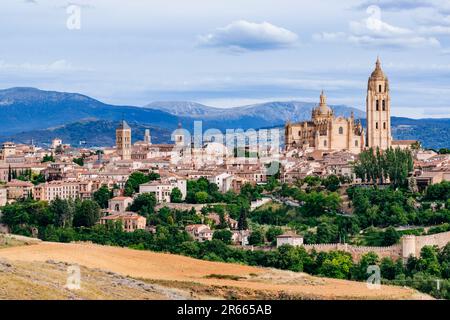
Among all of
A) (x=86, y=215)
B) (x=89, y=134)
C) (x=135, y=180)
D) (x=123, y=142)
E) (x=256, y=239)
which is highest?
(x=89, y=134)

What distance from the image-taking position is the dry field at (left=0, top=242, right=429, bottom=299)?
1698cm

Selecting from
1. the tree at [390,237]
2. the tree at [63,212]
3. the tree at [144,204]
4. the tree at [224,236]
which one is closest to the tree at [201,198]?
the tree at [144,204]

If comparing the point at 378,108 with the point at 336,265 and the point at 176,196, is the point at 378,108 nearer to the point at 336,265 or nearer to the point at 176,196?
the point at 176,196

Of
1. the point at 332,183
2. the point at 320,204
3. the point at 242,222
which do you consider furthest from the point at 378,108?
the point at 242,222

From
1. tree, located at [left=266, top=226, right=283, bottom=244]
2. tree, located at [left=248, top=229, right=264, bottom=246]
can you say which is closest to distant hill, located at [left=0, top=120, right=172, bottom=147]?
tree, located at [left=266, top=226, right=283, bottom=244]

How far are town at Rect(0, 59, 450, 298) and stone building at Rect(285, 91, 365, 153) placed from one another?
69 millimetres

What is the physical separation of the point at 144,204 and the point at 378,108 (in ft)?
55.6

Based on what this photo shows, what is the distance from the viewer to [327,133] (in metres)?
55.8

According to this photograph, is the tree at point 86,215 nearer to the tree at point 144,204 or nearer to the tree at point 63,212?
the tree at point 63,212

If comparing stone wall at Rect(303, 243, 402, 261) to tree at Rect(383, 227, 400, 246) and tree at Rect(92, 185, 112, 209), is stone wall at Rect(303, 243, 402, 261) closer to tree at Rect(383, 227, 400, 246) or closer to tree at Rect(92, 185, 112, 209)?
tree at Rect(383, 227, 400, 246)

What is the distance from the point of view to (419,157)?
53.0m

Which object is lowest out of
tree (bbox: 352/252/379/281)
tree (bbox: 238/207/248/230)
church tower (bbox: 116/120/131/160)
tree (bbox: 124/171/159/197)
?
tree (bbox: 352/252/379/281)

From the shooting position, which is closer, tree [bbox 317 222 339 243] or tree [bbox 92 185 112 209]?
tree [bbox 317 222 339 243]

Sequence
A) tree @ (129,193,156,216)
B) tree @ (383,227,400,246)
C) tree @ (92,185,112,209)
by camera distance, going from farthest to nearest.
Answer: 1. tree @ (92,185,112,209)
2. tree @ (129,193,156,216)
3. tree @ (383,227,400,246)
